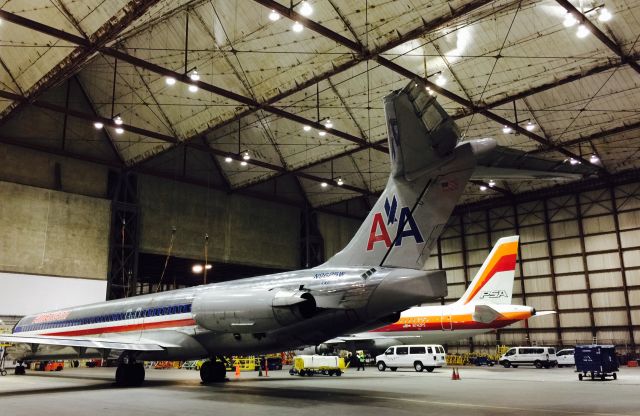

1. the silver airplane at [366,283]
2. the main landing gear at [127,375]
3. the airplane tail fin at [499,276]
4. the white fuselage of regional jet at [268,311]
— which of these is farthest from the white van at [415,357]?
the main landing gear at [127,375]

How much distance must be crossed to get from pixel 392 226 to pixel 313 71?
13761mm

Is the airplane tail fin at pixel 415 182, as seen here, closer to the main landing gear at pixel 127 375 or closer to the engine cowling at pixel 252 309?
the engine cowling at pixel 252 309

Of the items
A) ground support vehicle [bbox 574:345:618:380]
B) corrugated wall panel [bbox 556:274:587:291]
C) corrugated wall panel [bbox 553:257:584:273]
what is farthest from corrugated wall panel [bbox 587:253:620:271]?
ground support vehicle [bbox 574:345:618:380]

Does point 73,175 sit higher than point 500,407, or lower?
higher

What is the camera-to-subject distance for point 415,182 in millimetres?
12438

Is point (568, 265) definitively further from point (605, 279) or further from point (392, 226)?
point (392, 226)

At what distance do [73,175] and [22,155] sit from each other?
9.81 feet

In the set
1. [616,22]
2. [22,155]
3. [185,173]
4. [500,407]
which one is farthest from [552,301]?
[22,155]

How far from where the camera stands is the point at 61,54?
23422 mm

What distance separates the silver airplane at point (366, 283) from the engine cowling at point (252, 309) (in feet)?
0.09

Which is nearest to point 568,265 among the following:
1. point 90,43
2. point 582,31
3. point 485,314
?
point 485,314

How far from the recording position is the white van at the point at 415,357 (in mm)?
26906

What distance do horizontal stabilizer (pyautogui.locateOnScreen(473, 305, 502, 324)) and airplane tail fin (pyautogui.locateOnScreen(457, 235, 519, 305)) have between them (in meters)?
1.84

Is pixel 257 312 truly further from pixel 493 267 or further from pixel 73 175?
pixel 73 175
